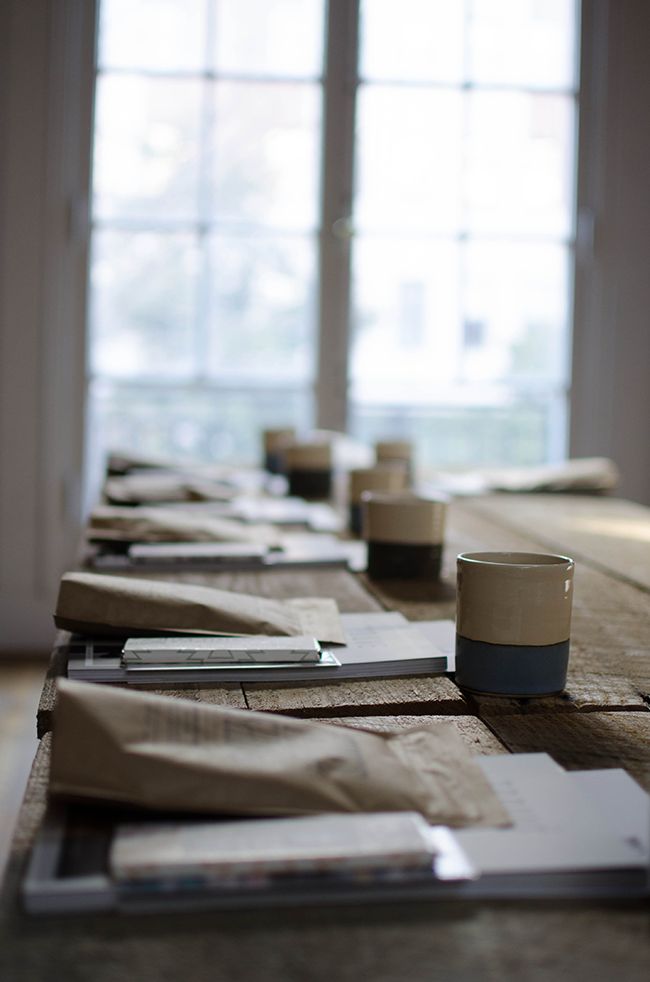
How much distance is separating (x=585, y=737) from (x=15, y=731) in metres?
2.60

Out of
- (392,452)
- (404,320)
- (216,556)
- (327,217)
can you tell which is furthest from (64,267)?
(216,556)

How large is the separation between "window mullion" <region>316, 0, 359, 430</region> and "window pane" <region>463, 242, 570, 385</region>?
0.48 m

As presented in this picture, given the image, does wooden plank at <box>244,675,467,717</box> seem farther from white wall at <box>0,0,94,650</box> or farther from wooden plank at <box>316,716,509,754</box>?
white wall at <box>0,0,94,650</box>

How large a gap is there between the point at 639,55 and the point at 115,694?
4108mm

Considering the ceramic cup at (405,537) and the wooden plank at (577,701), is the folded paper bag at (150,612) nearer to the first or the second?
the wooden plank at (577,701)

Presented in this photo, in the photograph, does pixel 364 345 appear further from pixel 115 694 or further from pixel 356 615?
pixel 115 694

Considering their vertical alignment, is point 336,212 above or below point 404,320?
above

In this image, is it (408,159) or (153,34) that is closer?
(153,34)

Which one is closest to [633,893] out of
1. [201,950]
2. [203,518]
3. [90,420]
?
[201,950]

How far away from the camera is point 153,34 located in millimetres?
3975

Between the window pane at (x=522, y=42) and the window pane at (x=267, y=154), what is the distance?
66 cm

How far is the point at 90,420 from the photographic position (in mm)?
4004

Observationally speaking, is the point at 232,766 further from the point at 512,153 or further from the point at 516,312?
the point at 512,153

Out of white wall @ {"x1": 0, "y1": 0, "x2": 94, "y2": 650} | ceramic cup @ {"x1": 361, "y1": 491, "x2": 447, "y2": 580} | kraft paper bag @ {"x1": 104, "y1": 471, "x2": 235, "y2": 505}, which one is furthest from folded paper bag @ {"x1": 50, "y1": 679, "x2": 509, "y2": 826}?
white wall @ {"x1": 0, "y1": 0, "x2": 94, "y2": 650}
